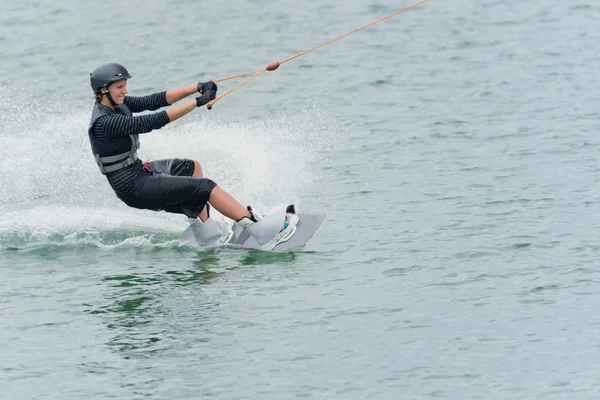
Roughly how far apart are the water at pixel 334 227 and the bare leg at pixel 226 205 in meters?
0.49

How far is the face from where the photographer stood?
1100 cm

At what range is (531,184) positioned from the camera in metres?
14.3

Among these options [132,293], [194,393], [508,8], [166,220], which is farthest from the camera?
[508,8]

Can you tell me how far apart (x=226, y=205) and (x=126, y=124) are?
141 centimetres

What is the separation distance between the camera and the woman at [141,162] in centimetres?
1092

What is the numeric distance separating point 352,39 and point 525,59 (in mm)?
4184

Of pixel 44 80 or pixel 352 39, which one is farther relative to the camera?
pixel 352 39

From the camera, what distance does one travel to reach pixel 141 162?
1151cm

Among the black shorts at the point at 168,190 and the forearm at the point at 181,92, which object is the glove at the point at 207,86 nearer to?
the forearm at the point at 181,92

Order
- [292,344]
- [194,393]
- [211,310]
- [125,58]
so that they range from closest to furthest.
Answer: [194,393] → [292,344] → [211,310] → [125,58]

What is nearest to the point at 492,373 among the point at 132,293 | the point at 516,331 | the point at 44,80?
the point at 516,331

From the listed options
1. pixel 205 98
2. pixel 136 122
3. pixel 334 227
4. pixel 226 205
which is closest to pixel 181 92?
pixel 205 98

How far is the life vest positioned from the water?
116 cm

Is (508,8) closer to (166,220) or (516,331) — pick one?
(166,220)
